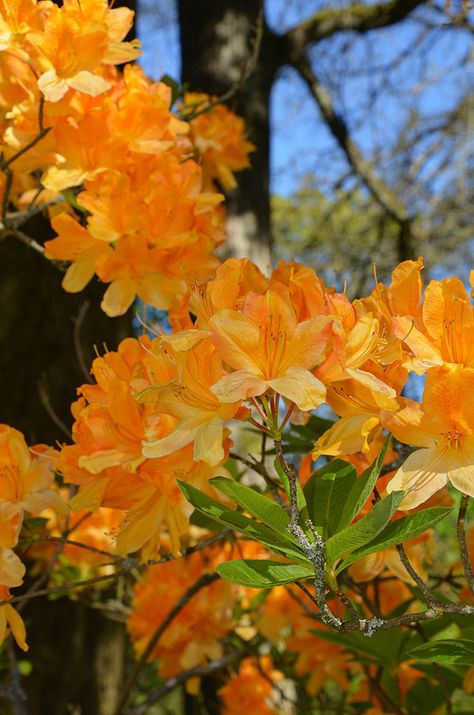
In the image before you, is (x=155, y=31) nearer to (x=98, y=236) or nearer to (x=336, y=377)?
(x=98, y=236)

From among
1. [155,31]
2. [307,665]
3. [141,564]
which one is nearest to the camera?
[141,564]

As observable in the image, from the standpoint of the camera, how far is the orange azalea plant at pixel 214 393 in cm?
74

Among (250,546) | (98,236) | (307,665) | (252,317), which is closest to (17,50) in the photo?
(98,236)

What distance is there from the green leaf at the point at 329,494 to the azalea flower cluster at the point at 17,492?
0.34 m

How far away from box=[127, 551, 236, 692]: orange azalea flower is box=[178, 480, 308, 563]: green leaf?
115cm

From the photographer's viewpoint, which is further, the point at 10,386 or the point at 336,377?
the point at 10,386

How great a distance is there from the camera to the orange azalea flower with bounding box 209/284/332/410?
2.36 feet

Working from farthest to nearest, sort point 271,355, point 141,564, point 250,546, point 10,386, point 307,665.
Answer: point 10,386 → point 250,546 → point 307,665 → point 141,564 → point 271,355

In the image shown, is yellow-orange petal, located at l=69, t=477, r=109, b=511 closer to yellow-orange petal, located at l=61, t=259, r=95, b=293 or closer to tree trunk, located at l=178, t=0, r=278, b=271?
yellow-orange petal, located at l=61, t=259, r=95, b=293

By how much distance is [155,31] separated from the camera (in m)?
4.88

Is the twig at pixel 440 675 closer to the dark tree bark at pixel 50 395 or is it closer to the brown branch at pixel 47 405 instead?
the brown branch at pixel 47 405

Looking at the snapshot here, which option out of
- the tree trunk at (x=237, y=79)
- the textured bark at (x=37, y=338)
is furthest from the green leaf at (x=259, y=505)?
the tree trunk at (x=237, y=79)

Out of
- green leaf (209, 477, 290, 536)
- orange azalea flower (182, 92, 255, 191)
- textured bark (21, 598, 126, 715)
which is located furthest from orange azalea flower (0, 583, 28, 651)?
textured bark (21, 598, 126, 715)

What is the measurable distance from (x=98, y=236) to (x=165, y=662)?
1.15 metres
